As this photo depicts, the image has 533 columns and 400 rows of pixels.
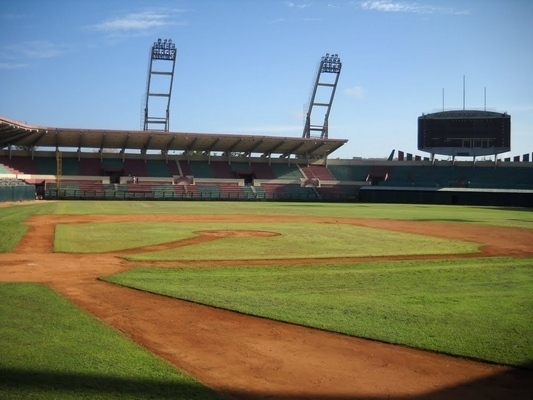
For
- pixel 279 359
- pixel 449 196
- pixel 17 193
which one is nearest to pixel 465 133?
pixel 449 196

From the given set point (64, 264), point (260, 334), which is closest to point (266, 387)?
point (260, 334)

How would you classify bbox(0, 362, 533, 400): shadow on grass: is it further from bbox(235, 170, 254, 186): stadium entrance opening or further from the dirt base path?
bbox(235, 170, 254, 186): stadium entrance opening

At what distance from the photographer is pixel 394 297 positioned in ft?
33.9

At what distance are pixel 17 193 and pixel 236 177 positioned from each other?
94.6 feet

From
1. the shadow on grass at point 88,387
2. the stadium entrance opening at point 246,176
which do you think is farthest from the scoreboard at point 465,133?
the shadow on grass at point 88,387

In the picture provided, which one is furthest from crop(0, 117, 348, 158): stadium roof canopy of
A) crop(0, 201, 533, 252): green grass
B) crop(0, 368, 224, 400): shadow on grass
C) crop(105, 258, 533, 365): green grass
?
crop(0, 368, 224, 400): shadow on grass

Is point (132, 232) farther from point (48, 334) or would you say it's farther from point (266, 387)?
point (266, 387)

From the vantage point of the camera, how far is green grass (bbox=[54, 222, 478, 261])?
16609 mm

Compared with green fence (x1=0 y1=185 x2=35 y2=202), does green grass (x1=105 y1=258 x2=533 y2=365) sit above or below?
below

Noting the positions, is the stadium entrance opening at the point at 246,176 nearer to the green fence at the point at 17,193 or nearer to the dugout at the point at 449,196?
the dugout at the point at 449,196

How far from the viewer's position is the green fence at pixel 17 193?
43.0 meters

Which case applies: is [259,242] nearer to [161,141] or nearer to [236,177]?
[161,141]

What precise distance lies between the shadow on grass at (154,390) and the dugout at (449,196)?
54632 millimetres

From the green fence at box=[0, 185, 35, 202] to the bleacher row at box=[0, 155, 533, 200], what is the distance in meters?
5.60
